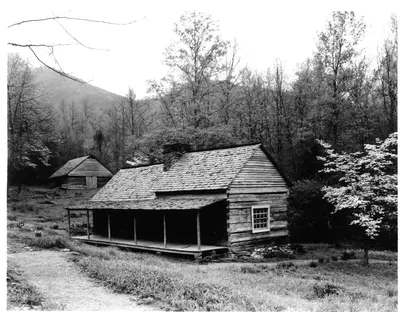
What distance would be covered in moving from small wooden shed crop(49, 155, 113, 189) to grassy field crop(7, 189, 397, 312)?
26.3 metres

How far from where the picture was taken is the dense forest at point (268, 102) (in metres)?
29.2

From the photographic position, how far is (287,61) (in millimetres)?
41000

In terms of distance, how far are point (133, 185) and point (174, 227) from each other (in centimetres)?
584

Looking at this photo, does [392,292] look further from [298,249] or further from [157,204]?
[157,204]

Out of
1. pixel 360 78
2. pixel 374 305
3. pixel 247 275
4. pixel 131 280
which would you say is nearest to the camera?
pixel 374 305

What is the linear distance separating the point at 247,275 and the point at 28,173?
42768 mm

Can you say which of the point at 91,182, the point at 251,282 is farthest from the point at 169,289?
the point at 91,182

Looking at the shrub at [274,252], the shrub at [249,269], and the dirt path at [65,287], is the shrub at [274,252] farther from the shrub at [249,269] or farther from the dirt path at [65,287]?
the dirt path at [65,287]

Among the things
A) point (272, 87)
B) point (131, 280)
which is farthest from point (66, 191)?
point (131, 280)

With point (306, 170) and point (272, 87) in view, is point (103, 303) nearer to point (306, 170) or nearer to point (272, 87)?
point (306, 170)

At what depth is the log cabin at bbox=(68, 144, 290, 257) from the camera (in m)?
19.6

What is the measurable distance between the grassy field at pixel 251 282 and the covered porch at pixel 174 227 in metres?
1.71

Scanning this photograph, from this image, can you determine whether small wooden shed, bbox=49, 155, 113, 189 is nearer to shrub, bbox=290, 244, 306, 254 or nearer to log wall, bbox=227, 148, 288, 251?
log wall, bbox=227, 148, 288, 251

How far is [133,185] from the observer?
26188 millimetres
